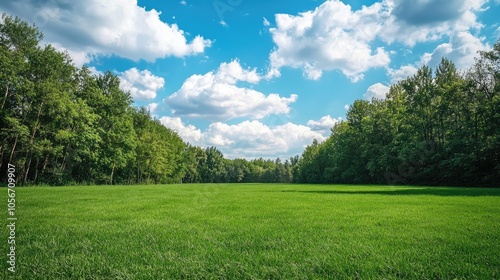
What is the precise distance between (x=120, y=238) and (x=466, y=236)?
814cm

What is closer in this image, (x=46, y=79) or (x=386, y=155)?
(x=46, y=79)

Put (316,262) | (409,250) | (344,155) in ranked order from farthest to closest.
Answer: (344,155)
(409,250)
(316,262)

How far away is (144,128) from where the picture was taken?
2948 inches

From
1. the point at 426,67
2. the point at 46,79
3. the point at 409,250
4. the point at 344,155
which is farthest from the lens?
the point at 344,155

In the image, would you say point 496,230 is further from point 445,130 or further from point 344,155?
point 344,155

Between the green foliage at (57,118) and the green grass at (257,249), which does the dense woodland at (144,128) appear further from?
the green grass at (257,249)

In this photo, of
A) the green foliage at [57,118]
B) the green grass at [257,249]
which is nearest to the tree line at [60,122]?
the green foliage at [57,118]

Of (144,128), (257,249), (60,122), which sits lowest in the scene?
(257,249)

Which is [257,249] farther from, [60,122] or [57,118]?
[60,122]

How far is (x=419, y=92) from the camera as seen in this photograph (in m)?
51.3

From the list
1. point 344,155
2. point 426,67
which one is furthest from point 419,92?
point 344,155

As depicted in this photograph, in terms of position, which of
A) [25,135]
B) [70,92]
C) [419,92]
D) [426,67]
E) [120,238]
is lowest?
[120,238]

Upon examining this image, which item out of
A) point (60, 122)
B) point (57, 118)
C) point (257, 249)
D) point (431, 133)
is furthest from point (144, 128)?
point (257, 249)

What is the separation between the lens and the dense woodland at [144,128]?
3603 cm
